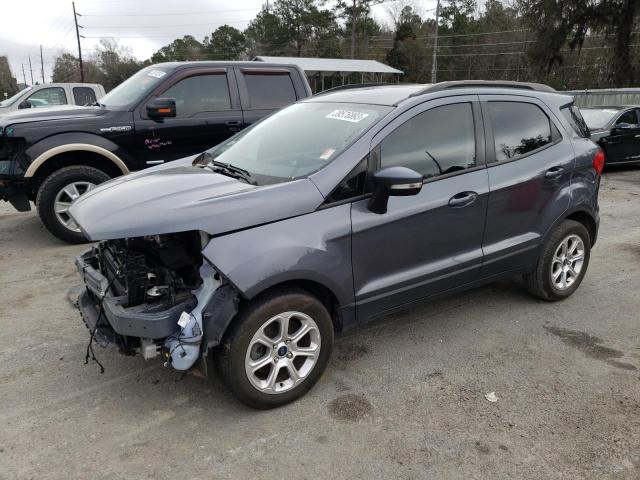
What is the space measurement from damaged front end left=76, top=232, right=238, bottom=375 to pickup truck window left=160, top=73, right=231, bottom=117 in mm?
3635

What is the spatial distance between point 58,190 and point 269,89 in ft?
9.49

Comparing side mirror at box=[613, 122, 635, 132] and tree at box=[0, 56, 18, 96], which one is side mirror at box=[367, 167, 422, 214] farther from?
tree at box=[0, 56, 18, 96]

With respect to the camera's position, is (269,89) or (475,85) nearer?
(475,85)

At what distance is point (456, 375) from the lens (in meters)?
3.33

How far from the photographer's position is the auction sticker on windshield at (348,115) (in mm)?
3324

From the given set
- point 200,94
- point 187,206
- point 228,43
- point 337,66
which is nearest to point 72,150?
point 200,94

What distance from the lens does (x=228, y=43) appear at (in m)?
67.9

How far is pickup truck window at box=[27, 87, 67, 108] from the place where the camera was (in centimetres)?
1285

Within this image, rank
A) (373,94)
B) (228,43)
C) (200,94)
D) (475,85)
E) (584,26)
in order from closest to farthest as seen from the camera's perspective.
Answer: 1. (373,94)
2. (475,85)
3. (200,94)
4. (584,26)
5. (228,43)

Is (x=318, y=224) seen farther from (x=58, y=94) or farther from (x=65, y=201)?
(x=58, y=94)

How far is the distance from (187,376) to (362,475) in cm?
137

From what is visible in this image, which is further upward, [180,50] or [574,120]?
[180,50]

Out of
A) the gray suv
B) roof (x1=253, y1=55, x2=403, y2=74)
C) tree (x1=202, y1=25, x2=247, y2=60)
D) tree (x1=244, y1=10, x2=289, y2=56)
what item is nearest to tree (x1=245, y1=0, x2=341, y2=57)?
tree (x1=244, y1=10, x2=289, y2=56)

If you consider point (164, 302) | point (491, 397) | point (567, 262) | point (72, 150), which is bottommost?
point (491, 397)
